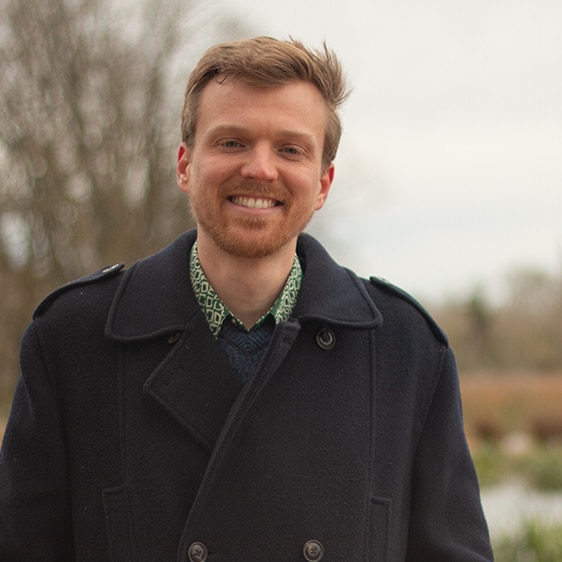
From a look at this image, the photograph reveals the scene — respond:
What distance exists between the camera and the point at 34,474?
2.27 meters

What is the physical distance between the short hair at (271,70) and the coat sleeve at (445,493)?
729 millimetres

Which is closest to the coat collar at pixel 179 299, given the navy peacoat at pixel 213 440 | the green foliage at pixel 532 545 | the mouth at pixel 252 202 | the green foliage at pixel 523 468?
the navy peacoat at pixel 213 440

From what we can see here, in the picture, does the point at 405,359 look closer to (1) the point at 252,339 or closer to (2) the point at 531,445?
(1) the point at 252,339

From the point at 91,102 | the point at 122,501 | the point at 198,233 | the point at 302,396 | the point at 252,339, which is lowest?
the point at 122,501

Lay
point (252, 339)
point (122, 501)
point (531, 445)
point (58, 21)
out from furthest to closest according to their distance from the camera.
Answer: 1. point (58, 21)
2. point (531, 445)
3. point (252, 339)
4. point (122, 501)

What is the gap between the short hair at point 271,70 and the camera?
2.30 metres

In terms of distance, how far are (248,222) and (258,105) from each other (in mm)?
285

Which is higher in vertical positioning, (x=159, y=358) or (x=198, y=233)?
(x=198, y=233)

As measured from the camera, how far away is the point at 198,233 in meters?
2.48

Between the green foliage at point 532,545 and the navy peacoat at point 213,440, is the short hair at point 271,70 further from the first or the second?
the green foliage at point 532,545

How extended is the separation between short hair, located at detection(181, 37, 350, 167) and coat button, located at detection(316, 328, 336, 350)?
1.48 feet

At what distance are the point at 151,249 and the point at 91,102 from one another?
215cm

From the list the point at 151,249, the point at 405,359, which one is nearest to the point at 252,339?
the point at 405,359

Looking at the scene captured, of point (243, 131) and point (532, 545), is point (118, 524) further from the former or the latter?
point (532, 545)
